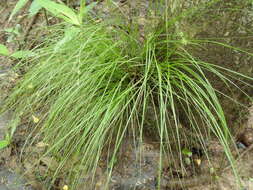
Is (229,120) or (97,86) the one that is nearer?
(97,86)

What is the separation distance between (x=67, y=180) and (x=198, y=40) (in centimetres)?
97

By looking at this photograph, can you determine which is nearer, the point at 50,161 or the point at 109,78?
the point at 109,78

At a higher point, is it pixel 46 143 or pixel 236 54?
pixel 236 54

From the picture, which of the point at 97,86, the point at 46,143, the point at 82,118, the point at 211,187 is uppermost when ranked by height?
the point at 97,86

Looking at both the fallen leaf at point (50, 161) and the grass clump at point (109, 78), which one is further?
the fallen leaf at point (50, 161)

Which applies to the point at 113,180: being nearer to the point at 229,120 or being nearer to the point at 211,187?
the point at 211,187

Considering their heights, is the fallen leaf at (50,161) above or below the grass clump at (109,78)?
below

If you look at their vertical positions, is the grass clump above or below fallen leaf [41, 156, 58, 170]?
above

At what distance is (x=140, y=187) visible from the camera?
137 centimetres

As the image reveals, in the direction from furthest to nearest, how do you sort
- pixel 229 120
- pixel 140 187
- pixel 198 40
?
pixel 229 120 → pixel 140 187 → pixel 198 40

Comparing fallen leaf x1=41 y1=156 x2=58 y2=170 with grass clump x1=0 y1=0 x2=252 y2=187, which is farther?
fallen leaf x1=41 y1=156 x2=58 y2=170

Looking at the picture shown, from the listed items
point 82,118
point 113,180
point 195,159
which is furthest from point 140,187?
point 82,118

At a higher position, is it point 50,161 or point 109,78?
point 109,78

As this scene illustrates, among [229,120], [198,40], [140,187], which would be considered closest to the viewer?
[198,40]
